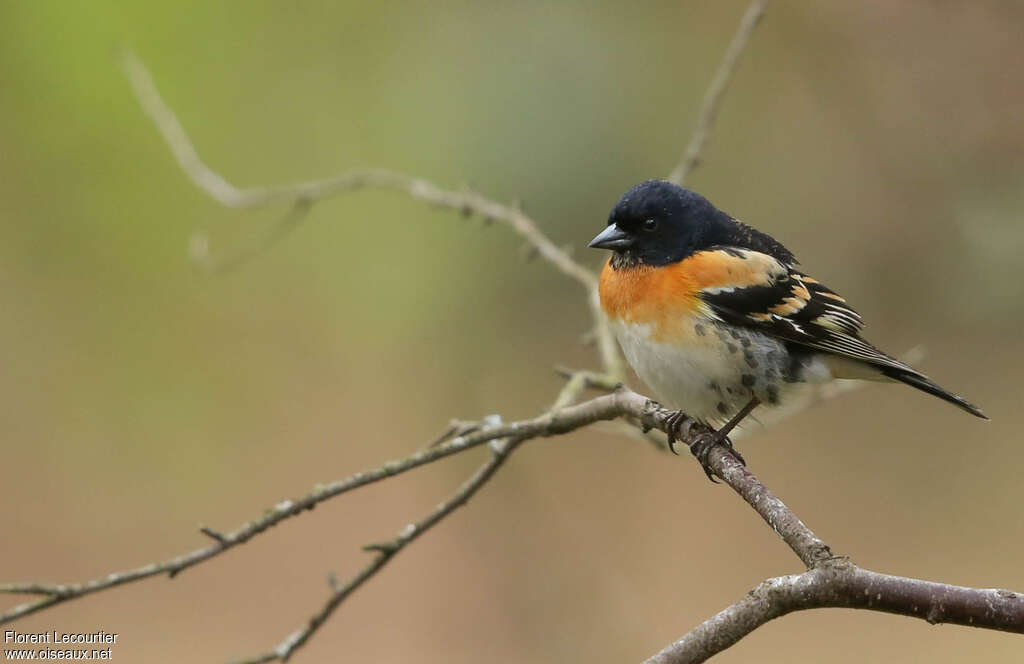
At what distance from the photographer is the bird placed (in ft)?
9.87

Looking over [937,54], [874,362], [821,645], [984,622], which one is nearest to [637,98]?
[937,54]

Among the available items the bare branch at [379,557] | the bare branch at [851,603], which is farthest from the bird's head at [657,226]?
the bare branch at [851,603]

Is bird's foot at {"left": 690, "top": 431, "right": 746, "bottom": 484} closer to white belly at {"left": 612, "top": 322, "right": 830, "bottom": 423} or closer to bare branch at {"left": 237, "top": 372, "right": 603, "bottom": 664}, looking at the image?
white belly at {"left": 612, "top": 322, "right": 830, "bottom": 423}

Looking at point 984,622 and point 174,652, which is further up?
point 174,652

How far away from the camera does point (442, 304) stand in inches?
255

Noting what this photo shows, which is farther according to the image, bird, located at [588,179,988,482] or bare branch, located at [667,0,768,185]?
bare branch, located at [667,0,768,185]

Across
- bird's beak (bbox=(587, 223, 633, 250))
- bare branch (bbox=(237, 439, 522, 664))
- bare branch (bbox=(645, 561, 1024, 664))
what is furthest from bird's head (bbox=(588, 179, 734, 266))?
bare branch (bbox=(645, 561, 1024, 664))

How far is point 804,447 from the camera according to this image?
7.40 meters

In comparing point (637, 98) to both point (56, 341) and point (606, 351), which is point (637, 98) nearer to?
point (606, 351)

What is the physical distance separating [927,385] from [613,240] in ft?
3.35

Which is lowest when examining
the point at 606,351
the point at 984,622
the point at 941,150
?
the point at 984,622

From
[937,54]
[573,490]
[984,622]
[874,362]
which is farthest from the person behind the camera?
[573,490]

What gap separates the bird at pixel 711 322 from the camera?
118 inches

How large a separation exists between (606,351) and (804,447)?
4.33 meters
